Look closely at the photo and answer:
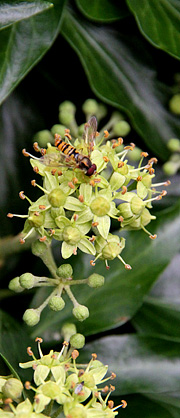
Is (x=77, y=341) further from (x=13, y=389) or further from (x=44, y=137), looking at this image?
(x=44, y=137)

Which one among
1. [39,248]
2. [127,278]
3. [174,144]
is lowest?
[127,278]

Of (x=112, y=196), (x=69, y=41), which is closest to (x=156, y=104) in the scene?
(x=69, y=41)

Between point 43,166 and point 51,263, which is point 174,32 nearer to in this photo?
point 43,166

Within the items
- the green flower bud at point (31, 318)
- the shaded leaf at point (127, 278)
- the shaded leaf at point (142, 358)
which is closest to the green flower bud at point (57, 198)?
the green flower bud at point (31, 318)

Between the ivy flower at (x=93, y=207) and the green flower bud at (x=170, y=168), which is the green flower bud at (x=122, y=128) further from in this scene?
the ivy flower at (x=93, y=207)

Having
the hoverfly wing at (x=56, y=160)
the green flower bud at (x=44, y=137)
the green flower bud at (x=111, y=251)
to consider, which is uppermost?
the hoverfly wing at (x=56, y=160)

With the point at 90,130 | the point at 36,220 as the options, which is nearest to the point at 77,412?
the point at 36,220

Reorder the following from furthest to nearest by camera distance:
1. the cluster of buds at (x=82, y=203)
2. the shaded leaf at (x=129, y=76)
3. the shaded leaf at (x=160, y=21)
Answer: the shaded leaf at (x=129, y=76) → the shaded leaf at (x=160, y=21) → the cluster of buds at (x=82, y=203)
